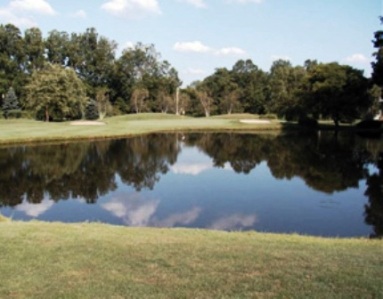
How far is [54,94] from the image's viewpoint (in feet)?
198

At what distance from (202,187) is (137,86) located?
236 ft

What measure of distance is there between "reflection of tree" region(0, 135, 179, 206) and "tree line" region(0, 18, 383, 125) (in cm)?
2898

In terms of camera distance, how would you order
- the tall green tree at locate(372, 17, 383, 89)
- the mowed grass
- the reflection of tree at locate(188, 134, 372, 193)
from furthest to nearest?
1. the tall green tree at locate(372, 17, 383, 89)
2. the mowed grass
3. the reflection of tree at locate(188, 134, 372, 193)

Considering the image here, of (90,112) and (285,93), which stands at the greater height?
(285,93)

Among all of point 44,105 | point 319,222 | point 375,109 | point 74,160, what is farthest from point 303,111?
point 319,222

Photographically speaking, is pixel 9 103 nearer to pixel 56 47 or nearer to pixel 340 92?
pixel 56 47

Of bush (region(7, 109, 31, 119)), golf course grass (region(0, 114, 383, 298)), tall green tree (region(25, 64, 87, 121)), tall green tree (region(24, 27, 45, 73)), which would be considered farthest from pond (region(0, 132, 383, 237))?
tall green tree (region(24, 27, 45, 73))

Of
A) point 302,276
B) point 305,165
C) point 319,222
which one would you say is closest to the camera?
point 302,276

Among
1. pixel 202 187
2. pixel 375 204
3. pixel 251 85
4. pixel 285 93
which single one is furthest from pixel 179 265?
pixel 251 85

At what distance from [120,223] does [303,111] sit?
2277 inches

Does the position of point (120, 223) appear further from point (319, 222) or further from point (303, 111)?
point (303, 111)

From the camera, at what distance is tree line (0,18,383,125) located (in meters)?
58.8

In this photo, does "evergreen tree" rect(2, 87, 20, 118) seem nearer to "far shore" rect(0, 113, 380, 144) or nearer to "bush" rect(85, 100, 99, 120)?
"bush" rect(85, 100, 99, 120)

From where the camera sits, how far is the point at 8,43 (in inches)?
3206
